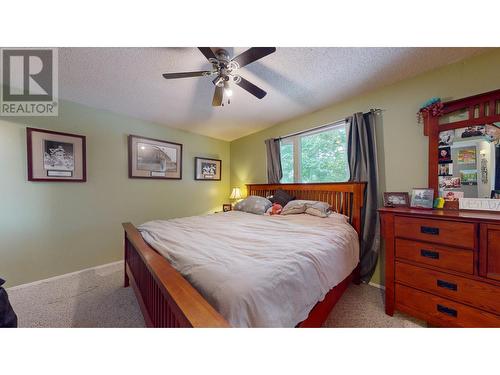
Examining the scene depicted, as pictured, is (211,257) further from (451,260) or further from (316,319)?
(451,260)

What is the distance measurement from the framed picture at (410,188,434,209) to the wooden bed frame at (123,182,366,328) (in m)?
0.48

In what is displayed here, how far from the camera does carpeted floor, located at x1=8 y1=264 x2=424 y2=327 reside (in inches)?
58.6

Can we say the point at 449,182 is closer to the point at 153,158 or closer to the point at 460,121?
the point at 460,121

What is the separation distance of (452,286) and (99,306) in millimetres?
2885

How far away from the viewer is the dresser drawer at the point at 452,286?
112 cm

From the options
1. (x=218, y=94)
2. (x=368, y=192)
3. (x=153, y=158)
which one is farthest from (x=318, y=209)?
(x=153, y=158)

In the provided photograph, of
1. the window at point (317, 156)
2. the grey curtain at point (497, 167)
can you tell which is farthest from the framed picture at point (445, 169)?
the window at point (317, 156)

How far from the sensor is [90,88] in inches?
80.6

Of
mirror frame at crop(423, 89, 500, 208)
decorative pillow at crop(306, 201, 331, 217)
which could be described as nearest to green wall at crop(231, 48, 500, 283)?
mirror frame at crop(423, 89, 500, 208)

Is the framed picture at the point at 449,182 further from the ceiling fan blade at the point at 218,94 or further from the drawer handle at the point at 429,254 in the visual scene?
the ceiling fan blade at the point at 218,94

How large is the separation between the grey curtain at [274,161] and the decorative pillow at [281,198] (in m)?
0.29

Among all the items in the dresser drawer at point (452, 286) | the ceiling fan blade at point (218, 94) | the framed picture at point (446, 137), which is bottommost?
the dresser drawer at point (452, 286)

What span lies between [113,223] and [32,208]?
2.77 ft
